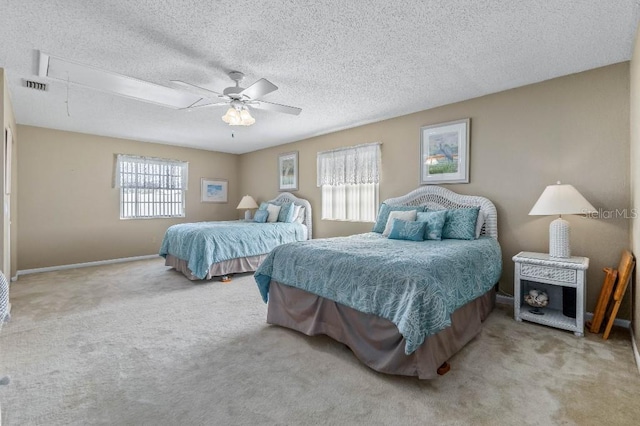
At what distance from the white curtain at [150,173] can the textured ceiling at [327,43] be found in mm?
2158

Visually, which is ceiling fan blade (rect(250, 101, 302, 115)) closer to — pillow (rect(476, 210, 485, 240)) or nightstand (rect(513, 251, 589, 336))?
pillow (rect(476, 210, 485, 240))

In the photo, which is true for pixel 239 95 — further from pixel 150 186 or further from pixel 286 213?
pixel 150 186

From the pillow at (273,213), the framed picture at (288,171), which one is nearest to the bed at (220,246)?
the pillow at (273,213)

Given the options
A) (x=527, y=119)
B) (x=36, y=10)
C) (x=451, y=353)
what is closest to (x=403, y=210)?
(x=527, y=119)

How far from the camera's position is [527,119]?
3.26 metres

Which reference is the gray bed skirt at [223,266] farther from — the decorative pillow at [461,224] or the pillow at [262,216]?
the decorative pillow at [461,224]

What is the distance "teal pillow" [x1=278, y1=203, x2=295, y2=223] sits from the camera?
5.66 meters

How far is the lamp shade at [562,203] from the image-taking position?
2.58 meters

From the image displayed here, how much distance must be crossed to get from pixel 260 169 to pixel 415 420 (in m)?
6.22

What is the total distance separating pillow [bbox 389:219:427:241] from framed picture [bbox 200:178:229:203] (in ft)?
17.0

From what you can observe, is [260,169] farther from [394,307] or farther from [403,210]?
[394,307]

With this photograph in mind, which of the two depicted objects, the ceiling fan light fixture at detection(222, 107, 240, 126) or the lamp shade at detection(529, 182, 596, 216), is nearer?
the lamp shade at detection(529, 182, 596, 216)

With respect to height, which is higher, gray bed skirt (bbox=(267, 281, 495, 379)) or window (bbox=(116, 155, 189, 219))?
window (bbox=(116, 155, 189, 219))

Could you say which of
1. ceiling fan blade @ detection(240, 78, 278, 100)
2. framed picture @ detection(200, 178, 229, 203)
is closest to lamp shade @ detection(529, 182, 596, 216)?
ceiling fan blade @ detection(240, 78, 278, 100)
